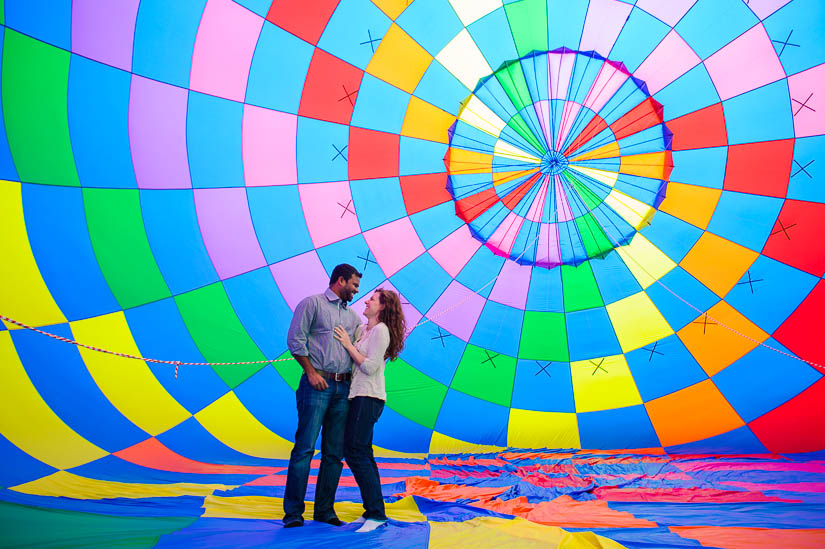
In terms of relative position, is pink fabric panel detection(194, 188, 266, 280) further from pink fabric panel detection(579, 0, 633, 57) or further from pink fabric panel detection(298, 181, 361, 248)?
pink fabric panel detection(579, 0, 633, 57)

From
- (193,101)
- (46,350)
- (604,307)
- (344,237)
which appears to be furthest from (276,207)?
(604,307)

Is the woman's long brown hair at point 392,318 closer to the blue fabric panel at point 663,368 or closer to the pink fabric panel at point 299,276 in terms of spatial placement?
the pink fabric panel at point 299,276

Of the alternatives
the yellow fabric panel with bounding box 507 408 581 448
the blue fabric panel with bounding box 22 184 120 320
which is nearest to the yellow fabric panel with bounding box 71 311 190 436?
the blue fabric panel with bounding box 22 184 120 320

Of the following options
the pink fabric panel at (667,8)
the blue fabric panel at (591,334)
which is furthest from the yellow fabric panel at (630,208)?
the pink fabric panel at (667,8)

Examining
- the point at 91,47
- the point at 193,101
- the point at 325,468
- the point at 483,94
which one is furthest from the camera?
the point at 483,94

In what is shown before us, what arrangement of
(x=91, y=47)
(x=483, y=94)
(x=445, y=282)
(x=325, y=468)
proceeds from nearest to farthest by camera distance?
(x=325, y=468)
(x=91, y=47)
(x=483, y=94)
(x=445, y=282)

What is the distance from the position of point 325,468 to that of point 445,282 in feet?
8.76

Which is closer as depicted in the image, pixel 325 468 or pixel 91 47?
pixel 325 468

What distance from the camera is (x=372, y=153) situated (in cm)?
509

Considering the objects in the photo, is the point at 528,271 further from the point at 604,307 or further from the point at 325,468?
the point at 325,468

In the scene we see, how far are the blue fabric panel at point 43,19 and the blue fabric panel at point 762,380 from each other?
231 inches

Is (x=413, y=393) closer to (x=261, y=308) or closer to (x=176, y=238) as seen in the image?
(x=261, y=308)

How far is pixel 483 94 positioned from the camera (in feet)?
16.5

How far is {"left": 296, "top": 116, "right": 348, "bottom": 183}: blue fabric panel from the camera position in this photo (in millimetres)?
4938
